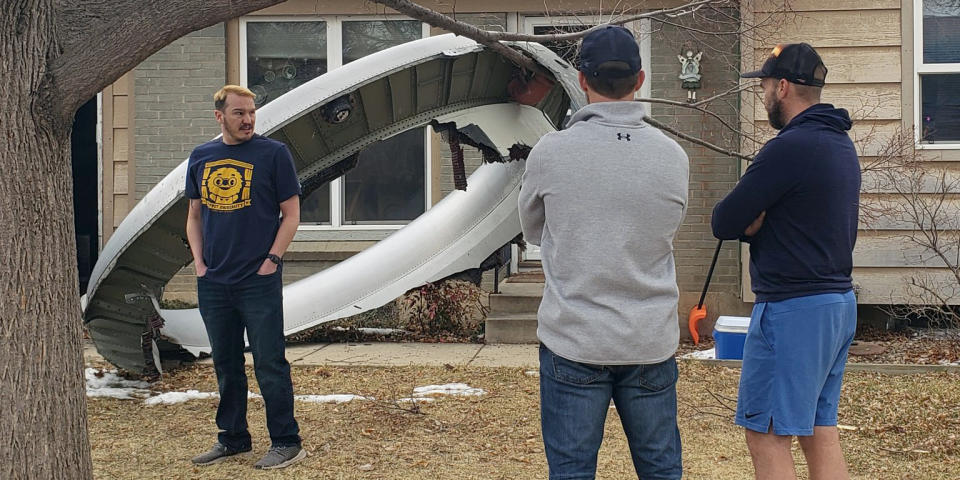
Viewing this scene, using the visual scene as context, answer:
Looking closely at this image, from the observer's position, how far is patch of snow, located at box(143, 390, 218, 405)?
6629 millimetres

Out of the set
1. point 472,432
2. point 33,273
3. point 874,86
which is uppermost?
point 874,86

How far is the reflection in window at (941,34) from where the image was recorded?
916cm

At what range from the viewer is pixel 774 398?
125 inches

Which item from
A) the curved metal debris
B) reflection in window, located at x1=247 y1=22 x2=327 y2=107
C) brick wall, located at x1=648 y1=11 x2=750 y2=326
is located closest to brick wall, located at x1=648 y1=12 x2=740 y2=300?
brick wall, located at x1=648 y1=11 x2=750 y2=326

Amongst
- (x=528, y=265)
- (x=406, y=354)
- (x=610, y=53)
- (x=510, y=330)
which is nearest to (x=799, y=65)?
(x=610, y=53)

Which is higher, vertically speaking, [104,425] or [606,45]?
[606,45]

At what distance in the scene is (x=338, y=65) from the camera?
1020 cm

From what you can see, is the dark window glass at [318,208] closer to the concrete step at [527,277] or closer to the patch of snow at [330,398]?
the concrete step at [527,277]

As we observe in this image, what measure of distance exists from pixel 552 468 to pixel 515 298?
6.51 meters

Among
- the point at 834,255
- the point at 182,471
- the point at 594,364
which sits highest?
the point at 834,255

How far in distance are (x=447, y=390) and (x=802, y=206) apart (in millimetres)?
3944

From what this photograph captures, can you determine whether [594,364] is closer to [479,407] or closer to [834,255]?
[834,255]

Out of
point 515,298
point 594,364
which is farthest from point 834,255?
point 515,298

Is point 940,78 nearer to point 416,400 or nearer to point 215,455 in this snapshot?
point 416,400
